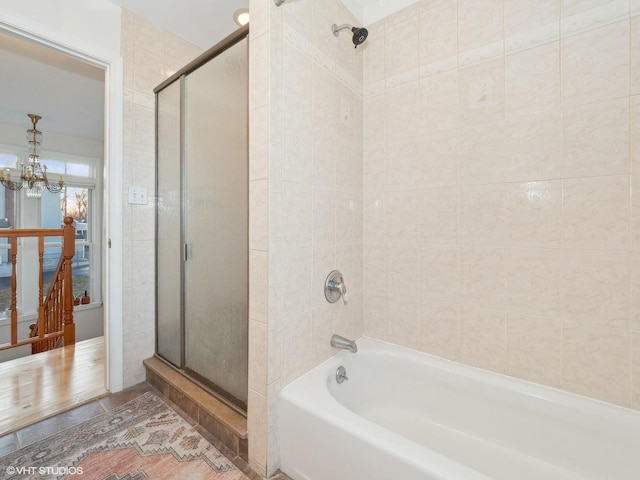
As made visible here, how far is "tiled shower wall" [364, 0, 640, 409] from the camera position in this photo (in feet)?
3.59

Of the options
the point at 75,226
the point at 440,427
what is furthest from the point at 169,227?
the point at 75,226

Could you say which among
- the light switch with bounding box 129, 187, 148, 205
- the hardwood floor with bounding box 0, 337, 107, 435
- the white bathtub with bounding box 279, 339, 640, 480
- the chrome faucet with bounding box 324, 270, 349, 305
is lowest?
the hardwood floor with bounding box 0, 337, 107, 435

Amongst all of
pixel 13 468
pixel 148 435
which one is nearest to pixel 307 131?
pixel 148 435

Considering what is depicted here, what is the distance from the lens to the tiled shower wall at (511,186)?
1096mm

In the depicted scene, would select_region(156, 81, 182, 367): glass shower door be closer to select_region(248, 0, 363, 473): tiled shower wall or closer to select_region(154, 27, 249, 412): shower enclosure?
select_region(154, 27, 249, 412): shower enclosure

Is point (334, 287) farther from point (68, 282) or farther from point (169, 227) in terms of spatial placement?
point (68, 282)

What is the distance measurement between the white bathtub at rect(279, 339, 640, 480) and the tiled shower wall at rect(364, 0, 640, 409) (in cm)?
11

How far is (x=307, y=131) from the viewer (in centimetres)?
134

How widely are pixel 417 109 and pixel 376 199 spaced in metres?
0.51

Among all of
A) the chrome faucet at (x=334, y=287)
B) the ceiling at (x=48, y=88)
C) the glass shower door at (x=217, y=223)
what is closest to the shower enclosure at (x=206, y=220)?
the glass shower door at (x=217, y=223)

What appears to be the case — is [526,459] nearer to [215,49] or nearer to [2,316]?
[215,49]

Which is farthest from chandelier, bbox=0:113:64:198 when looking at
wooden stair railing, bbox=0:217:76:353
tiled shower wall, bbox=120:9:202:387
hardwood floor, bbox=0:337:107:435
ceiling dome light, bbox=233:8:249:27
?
ceiling dome light, bbox=233:8:249:27

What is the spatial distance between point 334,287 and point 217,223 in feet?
2.31

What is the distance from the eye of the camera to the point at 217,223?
1.56 meters
